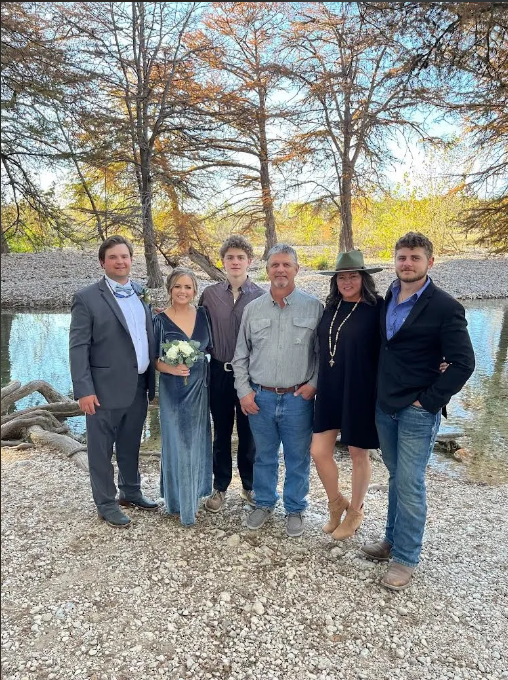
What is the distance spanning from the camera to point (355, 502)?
3.60 metres

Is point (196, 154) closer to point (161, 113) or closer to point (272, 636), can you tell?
point (161, 113)

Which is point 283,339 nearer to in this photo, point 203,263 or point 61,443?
point 61,443

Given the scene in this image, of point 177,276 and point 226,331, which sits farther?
point 226,331

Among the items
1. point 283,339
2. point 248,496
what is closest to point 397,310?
point 283,339

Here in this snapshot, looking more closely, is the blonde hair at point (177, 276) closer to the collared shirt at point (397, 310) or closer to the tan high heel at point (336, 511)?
the collared shirt at point (397, 310)

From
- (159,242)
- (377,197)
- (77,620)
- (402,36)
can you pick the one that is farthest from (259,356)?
(377,197)

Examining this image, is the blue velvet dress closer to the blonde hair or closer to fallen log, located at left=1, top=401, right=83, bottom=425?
the blonde hair

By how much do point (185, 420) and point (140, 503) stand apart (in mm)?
897

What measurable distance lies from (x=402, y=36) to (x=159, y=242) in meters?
13.7

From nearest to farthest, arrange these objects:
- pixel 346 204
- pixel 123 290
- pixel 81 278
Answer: pixel 123 290, pixel 346 204, pixel 81 278

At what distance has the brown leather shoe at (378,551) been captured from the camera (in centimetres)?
339

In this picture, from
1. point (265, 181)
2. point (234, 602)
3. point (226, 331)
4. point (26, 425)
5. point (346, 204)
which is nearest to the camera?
point (234, 602)

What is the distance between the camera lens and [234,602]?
2945mm

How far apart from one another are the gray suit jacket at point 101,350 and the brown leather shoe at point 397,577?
6.59 feet
